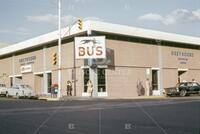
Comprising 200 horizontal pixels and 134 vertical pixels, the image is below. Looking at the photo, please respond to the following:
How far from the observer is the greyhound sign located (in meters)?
41.1

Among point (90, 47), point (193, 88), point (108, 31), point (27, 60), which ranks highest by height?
point (108, 31)

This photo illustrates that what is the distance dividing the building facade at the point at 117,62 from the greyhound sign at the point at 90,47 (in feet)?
3.20

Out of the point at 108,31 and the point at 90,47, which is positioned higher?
the point at 108,31

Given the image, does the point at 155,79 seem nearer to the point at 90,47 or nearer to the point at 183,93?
the point at 183,93

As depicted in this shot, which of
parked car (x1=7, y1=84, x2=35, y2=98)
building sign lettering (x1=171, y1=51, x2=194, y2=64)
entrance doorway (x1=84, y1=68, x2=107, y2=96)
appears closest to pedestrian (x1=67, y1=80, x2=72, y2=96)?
entrance doorway (x1=84, y1=68, x2=107, y2=96)

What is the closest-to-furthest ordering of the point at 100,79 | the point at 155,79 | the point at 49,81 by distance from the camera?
the point at 100,79 → the point at 155,79 → the point at 49,81

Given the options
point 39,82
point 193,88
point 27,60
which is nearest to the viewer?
point 193,88

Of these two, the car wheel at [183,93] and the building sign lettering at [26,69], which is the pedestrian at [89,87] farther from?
the building sign lettering at [26,69]

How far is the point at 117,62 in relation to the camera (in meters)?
43.7

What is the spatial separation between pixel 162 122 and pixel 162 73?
3562cm

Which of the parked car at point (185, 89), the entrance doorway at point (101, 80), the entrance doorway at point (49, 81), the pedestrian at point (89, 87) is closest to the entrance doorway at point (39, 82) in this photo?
the entrance doorway at point (49, 81)

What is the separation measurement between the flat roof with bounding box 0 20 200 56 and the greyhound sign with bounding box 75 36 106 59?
1.09m

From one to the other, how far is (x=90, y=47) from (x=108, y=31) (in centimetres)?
284

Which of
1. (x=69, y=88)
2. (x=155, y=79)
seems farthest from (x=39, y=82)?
(x=155, y=79)
